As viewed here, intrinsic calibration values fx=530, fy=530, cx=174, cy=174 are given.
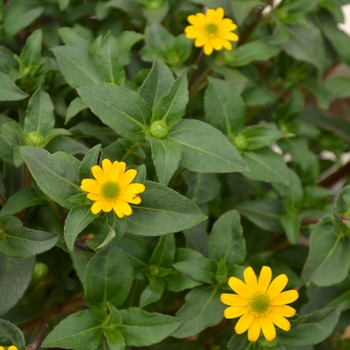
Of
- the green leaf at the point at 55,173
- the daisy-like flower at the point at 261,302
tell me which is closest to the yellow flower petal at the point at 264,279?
the daisy-like flower at the point at 261,302

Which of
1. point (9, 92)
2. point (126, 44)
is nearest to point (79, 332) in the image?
point (9, 92)

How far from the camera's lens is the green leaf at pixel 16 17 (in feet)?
2.42

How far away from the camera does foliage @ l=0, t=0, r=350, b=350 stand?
545 millimetres

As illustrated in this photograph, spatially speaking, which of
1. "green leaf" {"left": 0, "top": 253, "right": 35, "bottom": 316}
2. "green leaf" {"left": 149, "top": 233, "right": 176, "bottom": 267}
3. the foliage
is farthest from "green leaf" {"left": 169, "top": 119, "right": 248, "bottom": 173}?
"green leaf" {"left": 0, "top": 253, "right": 35, "bottom": 316}

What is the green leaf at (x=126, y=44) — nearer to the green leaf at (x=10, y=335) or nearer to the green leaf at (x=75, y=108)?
the green leaf at (x=75, y=108)

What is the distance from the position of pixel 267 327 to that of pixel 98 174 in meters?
0.22

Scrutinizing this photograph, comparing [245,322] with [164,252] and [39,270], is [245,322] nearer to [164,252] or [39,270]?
[164,252]

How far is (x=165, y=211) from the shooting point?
0.53m

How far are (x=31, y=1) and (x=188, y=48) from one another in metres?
0.24

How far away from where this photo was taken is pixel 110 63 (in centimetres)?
64

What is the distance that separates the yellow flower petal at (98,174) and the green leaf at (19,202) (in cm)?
13

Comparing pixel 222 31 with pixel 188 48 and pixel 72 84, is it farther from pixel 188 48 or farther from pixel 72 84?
pixel 72 84

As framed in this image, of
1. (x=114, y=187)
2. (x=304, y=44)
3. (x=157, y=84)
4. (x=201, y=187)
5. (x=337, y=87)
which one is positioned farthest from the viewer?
(x=337, y=87)

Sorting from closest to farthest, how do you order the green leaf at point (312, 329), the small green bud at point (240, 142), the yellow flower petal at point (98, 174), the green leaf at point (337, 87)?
the yellow flower petal at point (98, 174), the green leaf at point (312, 329), the small green bud at point (240, 142), the green leaf at point (337, 87)
